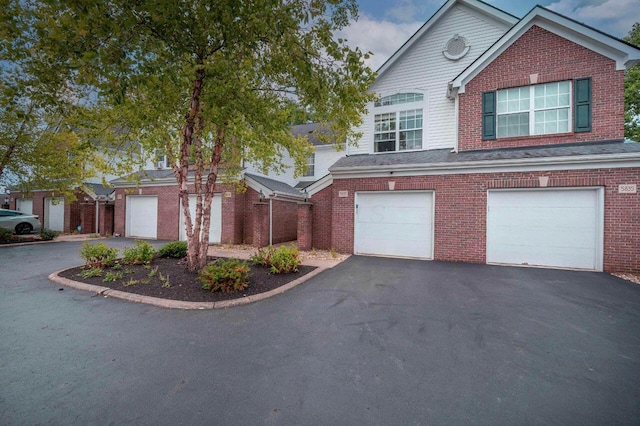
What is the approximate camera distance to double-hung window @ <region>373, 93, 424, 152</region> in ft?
38.9

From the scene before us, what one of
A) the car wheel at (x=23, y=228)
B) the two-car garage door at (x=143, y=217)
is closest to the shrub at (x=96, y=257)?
the two-car garage door at (x=143, y=217)

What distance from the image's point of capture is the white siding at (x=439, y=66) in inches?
445

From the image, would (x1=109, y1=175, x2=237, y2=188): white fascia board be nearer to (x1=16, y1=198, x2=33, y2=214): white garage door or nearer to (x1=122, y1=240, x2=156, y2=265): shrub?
(x1=122, y1=240, x2=156, y2=265): shrub

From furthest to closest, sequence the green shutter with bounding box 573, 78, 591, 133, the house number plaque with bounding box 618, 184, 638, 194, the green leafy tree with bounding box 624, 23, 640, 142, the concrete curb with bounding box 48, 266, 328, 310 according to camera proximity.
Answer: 1. the green leafy tree with bounding box 624, 23, 640, 142
2. the green shutter with bounding box 573, 78, 591, 133
3. the house number plaque with bounding box 618, 184, 638, 194
4. the concrete curb with bounding box 48, 266, 328, 310

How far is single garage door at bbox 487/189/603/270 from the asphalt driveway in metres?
2.71

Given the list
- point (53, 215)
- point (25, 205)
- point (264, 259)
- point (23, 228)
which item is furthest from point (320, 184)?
point (25, 205)

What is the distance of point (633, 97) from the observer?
60.6ft

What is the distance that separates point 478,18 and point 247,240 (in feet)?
47.2

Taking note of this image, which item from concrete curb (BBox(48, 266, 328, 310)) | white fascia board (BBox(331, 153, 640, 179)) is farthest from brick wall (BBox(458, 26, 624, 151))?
concrete curb (BBox(48, 266, 328, 310))

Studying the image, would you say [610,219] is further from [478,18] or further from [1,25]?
[1,25]

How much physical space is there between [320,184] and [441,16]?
882 cm

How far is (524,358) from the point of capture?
340 centimetres

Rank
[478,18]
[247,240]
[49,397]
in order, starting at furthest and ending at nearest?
1. [247,240]
2. [478,18]
3. [49,397]

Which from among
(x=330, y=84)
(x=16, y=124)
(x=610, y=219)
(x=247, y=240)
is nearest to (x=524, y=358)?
(x=330, y=84)
